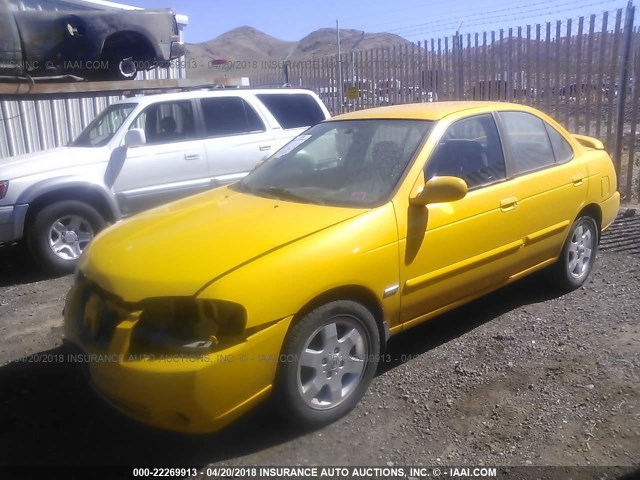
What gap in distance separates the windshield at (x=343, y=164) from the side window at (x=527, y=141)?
84 cm

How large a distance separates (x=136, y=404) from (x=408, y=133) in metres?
2.43

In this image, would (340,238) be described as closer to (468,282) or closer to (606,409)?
(468,282)

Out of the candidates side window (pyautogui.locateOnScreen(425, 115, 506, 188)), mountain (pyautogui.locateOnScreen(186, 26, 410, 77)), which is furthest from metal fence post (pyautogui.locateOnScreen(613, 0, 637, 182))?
mountain (pyautogui.locateOnScreen(186, 26, 410, 77))

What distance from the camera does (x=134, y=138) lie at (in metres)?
6.59

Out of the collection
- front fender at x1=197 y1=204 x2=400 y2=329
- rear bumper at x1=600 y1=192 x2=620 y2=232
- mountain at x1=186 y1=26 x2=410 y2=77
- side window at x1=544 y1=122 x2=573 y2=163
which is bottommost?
rear bumper at x1=600 y1=192 x2=620 y2=232

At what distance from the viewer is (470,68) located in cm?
932

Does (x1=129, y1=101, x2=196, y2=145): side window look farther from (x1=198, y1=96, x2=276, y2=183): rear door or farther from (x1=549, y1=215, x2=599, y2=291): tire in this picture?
(x1=549, y1=215, x2=599, y2=291): tire

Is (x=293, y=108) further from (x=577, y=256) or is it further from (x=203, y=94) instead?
(x=577, y=256)

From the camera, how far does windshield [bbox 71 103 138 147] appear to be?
23.1 ft

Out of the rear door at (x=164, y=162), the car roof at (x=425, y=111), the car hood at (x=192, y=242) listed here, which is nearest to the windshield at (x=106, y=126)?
the rear door at (x=164, y=162)

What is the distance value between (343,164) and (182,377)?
6.57 feet

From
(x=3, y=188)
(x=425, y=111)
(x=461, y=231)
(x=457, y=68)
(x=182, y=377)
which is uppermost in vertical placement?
(x=457, y=68)

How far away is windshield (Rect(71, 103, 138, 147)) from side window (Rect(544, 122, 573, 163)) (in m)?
4.62

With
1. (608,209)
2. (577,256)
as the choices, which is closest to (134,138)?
(577,256)
